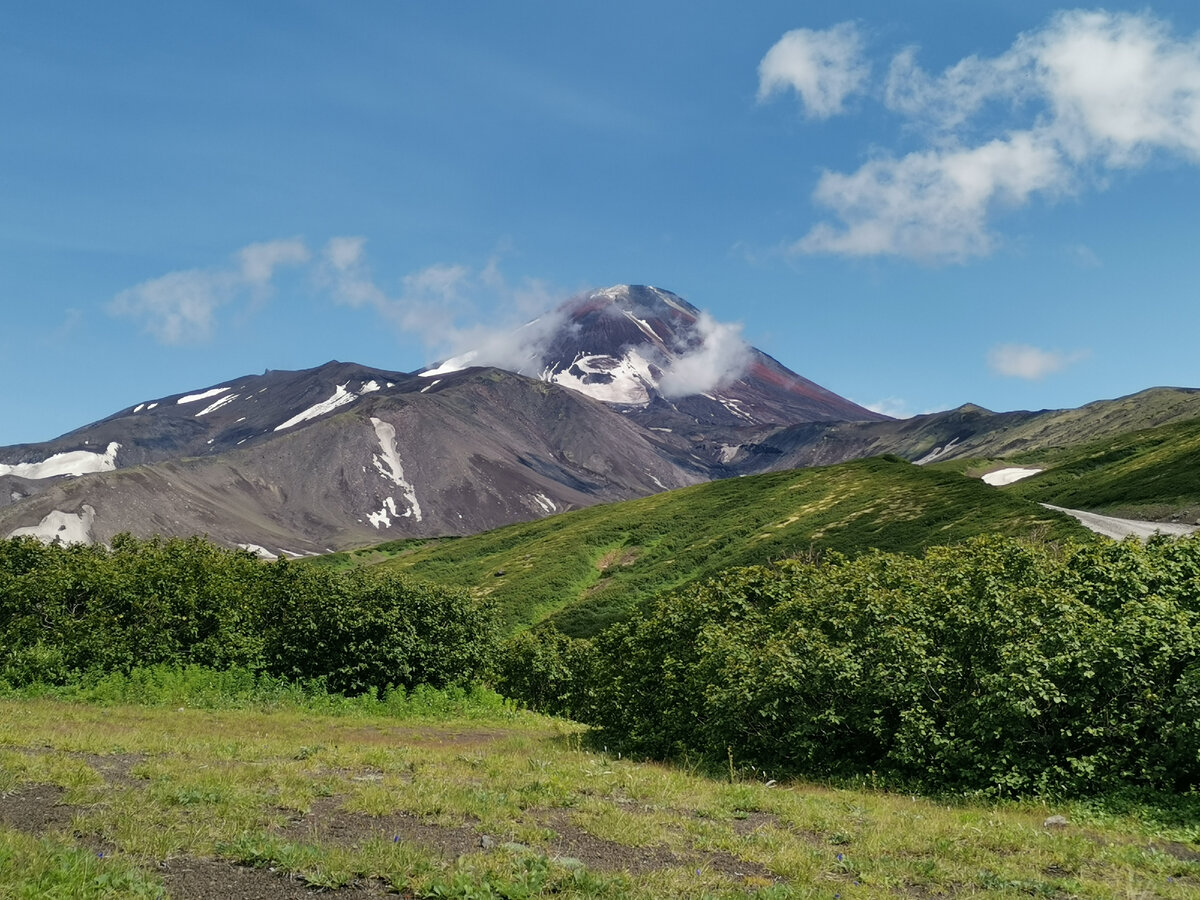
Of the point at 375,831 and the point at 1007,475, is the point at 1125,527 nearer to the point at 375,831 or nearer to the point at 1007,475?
the point at 1007,475

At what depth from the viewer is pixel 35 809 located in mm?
13305

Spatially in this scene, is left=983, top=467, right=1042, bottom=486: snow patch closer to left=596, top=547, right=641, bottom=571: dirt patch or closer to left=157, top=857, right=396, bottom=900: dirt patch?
left=596, top=547, right=641, bottom=571: dirt patch

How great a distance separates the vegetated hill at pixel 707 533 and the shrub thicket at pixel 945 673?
52650 mm

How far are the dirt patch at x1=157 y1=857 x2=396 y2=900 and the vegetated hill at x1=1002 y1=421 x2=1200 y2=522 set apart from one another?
9276 cm

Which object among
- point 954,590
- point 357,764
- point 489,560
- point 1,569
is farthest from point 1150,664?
point 489,560

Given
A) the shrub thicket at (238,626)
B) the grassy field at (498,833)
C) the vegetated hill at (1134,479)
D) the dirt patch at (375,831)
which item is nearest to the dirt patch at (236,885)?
the grassy field at (498,833)

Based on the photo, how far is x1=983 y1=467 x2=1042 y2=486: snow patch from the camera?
156 m

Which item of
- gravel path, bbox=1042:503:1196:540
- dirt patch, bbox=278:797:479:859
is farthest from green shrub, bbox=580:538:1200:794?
gravel path, bbox=1042:503:1196:540

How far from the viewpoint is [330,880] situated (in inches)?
427

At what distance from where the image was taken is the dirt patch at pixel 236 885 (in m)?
10.4

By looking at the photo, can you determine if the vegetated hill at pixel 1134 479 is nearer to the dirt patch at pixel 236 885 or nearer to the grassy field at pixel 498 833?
the grassy field at pixel 498 833

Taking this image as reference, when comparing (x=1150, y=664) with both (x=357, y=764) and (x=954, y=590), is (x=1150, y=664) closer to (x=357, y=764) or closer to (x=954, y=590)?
(x=954, y=590)

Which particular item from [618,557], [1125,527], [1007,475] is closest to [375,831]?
[1125,527]

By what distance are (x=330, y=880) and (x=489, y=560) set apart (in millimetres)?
135459
